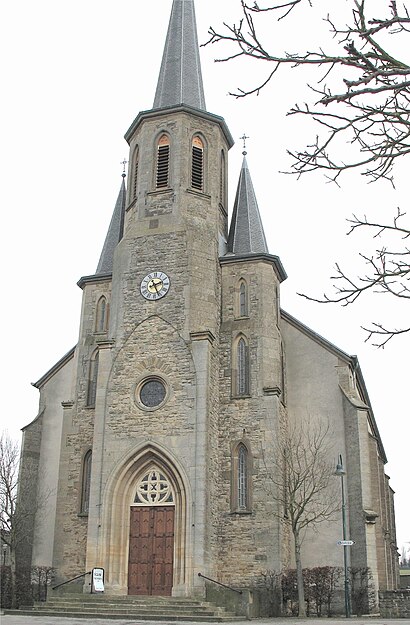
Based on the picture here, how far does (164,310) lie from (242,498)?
24.8ft

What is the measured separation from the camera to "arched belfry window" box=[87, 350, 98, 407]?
30.9 meters

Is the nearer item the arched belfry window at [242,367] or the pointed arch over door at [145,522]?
the pointed arch over door at [145,522]

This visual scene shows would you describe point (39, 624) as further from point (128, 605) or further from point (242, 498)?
point (242, 498)

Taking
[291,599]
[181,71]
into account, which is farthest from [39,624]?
[181,71]

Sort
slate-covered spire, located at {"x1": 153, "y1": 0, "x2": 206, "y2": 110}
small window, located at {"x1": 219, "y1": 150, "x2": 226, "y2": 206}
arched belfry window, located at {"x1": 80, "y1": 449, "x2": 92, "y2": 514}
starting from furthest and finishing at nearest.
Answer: slate-covered spire, located at {"x1": 153, "y1": 0, "x2": 206, "y2": 110} → small window, located at {"x1": 219, "y1": 150, "x2": 226, "y2": 206} → arched belfry window, located at {"x1": 80, "y1": 449, "x2": 92, "y2": 514}

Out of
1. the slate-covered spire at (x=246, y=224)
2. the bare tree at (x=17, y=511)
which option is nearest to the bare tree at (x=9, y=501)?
the bare tree at (x=17, y=511)

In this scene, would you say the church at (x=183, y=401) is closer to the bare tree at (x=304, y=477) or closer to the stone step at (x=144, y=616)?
the bare tree at (x=304, y=477)

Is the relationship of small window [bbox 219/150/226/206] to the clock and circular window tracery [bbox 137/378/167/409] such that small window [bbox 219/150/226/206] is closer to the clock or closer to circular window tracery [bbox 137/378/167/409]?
the clock

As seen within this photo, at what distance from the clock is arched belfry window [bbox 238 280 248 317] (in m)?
3.13

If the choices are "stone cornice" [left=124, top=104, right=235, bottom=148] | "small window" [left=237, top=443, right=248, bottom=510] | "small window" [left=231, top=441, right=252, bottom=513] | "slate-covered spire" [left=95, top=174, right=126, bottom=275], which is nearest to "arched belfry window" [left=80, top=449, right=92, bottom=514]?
"small window" [left=231, top=441, right=252, bottom=513]

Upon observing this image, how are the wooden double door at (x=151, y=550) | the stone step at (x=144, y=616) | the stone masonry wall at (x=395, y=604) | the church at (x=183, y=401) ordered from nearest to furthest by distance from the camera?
1. the stone step at (x=144, y=616)
2. the stone masonry wall at (x=395, y=604)
3. the wooden double door at (x=151, y=550)
4. the church at (x=183, y=401)

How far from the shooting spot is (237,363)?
2917cm

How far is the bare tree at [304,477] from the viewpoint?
2658 centimetres

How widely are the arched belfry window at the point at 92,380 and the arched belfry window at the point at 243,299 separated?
6.45 meters
